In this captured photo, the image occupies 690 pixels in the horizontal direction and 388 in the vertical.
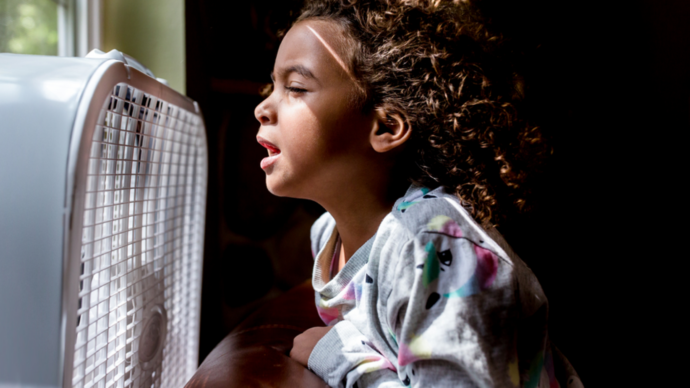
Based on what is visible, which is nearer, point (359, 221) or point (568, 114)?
point (359, 221)

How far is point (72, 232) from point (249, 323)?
0.51 meters

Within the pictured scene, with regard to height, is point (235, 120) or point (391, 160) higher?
point (235, 120)

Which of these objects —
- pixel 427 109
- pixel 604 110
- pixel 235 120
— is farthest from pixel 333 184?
pixel 604 110

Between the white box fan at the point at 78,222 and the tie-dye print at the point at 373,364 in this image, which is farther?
the tie-dye print at the point at 373,364

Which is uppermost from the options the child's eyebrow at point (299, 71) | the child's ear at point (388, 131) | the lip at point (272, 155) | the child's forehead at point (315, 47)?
the child's forehead at point (315, 47)

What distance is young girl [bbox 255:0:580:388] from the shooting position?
0.65 meters

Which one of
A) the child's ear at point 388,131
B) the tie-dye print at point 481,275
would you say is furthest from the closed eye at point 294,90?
the tie-dye print at point 481,275

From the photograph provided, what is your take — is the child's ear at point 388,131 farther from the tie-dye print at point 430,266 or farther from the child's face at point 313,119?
the tie-dye print at point 430,266

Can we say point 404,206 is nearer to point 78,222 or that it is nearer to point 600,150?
point 78,222

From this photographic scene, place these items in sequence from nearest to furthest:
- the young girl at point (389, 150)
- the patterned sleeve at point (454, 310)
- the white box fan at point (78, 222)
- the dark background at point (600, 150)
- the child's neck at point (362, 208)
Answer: the white box fan at point (78, 222), the patterned sleeve at point (454, 310), the young girl at point (389, 150), the child's neck at point (362, 208), the dark background at point (600, 150)

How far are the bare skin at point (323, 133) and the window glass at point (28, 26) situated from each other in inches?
19.1

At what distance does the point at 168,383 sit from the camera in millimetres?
756

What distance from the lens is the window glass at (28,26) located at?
0.78 m

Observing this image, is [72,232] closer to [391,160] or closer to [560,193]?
[391,160]
